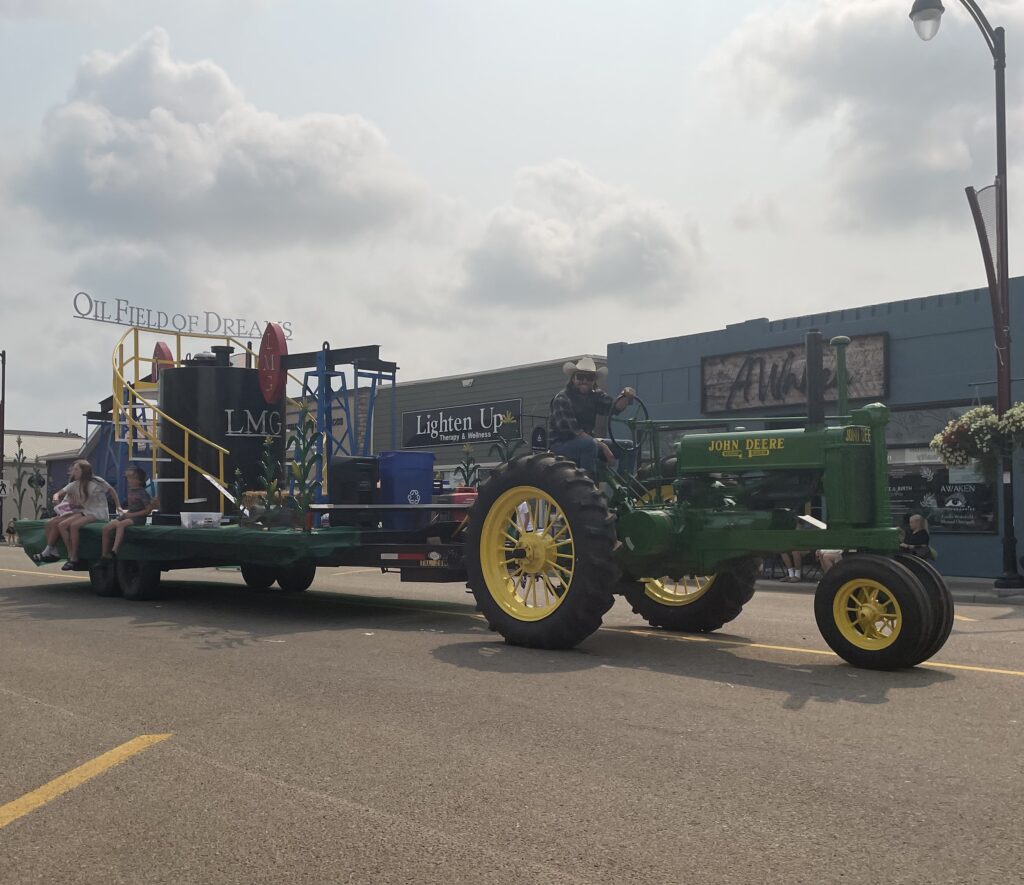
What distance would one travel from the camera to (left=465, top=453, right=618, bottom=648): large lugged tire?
25.1ft

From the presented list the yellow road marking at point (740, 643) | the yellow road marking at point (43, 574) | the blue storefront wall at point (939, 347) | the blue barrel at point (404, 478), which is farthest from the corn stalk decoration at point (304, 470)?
the blue storefront wall at point (939, 347)

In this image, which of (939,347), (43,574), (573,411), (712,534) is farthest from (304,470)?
(939,347)

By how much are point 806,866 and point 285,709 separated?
3212 millimetres

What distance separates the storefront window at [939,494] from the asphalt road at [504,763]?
43.2ft

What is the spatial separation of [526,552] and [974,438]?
442 inches

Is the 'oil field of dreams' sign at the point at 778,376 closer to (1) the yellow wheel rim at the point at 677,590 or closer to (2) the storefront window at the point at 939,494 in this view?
(2) the storefront window at the point at 939,494

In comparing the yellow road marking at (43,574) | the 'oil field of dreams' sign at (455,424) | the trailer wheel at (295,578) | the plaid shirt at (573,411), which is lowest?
the yellow road marking at (43,574)

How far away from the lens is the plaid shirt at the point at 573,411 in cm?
881

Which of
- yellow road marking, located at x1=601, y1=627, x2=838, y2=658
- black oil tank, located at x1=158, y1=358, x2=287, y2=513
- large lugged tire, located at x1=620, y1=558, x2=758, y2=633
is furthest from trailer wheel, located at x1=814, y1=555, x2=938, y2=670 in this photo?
black oil tank, located at x1=158, y1=358, x2=287, y2=513

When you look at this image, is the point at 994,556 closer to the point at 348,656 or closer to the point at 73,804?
the point at 348,656

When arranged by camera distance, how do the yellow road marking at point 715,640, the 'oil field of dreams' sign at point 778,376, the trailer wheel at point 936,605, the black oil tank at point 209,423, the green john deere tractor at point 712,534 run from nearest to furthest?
the trailer wheel at point 936,605
the green john deere tractor at point 712,534
the yellow road marking at point 715,640
the black oil tank at point 209,423
the 'oil field of dreams' sign at point 778,376

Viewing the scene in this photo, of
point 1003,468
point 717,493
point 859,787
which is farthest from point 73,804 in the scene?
point 1003,468

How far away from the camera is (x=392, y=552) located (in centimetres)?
988

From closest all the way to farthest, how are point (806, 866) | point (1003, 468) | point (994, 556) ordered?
point (806, 866) → point (1003, 468) → point (994, 556)
